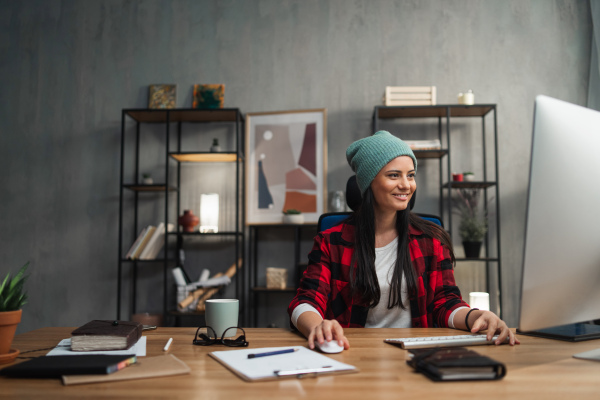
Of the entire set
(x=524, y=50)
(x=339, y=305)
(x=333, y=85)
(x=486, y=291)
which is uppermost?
(x=524, y=50)

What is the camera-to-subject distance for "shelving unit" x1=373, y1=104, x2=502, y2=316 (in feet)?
10.4

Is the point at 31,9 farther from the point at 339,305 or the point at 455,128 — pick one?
the point at 339,305

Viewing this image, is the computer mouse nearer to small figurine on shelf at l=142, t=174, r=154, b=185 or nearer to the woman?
the woman

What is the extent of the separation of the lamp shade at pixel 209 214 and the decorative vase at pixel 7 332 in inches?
98.5

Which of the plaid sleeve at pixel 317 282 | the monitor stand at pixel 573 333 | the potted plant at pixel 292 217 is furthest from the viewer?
the potted plant at pixel 292 217

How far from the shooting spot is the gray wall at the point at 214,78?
348 centimetres

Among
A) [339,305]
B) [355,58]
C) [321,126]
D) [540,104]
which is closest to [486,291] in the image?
[321,126]

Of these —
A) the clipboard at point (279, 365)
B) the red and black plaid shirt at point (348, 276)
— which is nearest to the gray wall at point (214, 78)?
the red and black plaid shirt at point (348, 276)

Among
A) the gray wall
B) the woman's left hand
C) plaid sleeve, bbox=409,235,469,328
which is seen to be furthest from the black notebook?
the gray wall

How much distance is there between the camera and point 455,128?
138 inches

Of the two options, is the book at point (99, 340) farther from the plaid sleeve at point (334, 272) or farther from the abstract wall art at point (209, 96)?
the abstract wall art at point (209, 96)

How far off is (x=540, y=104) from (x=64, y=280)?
3.64m

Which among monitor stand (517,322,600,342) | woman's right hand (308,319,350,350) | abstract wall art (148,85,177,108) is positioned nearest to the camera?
woman's right hand (308,319,350,350)

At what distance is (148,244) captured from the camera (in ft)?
10.9
